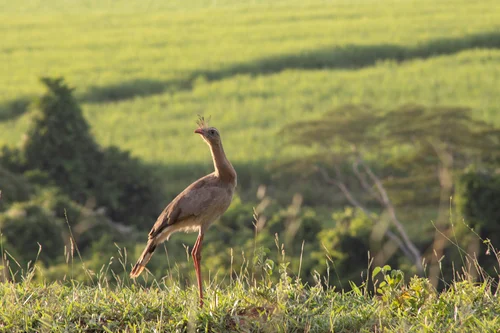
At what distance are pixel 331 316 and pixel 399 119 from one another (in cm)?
1847

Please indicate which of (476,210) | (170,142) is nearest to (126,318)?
(476,210)

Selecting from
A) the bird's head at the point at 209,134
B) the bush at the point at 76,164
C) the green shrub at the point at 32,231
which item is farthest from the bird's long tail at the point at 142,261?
the bush at the point at 76,164

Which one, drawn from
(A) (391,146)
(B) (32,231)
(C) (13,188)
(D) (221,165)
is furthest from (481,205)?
(D) (221,165)

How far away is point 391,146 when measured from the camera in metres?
24.0

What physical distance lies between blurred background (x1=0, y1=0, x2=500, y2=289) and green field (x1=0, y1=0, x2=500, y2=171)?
4.0 inches

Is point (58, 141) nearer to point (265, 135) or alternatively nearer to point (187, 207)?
point (265, 135)

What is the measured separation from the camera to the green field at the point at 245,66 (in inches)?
1110

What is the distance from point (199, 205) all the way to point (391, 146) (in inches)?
760

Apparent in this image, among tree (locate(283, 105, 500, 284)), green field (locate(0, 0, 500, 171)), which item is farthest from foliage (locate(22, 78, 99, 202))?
green field (locate(0, 0, 500, 171))

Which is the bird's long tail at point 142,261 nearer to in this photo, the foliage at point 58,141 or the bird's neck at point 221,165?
the bird's neck at point 221,165

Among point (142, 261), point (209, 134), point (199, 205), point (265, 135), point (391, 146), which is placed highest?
point (209, 134)

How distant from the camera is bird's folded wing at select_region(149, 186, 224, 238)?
16.7 feet

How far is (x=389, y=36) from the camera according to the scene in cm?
3791

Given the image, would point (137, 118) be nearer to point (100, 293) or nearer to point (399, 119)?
point (399, 119)
